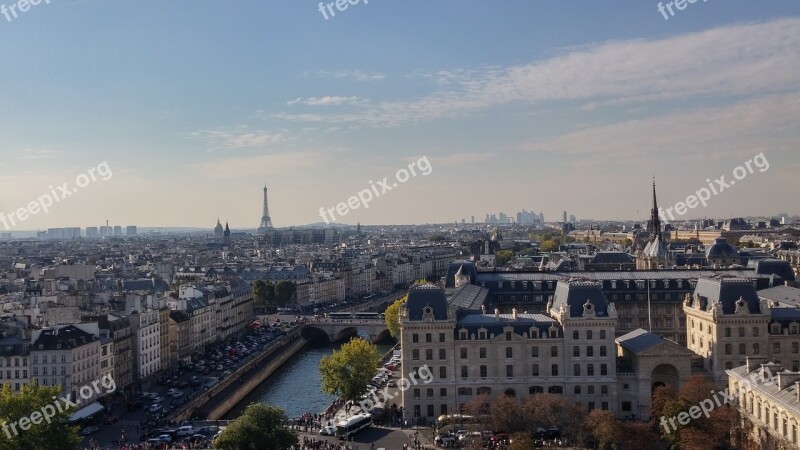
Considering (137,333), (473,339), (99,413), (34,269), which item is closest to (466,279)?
(473,339)

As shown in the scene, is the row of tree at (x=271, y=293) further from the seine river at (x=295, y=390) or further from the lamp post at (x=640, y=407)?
the lamp post at (x=640, y=407)

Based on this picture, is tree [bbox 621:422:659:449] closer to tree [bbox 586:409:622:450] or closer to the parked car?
tree [bbox 586:409:622:450]

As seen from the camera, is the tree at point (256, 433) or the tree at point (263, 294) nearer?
the tree at point (256, 433)

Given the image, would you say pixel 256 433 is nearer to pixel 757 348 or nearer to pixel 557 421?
pixel 557 421

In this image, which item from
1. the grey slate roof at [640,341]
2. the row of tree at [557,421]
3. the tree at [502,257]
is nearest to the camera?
the row of tree at [557,421]

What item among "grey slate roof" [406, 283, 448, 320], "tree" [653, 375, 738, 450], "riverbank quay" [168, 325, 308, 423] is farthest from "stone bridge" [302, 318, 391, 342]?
"tree" [653, 375, 738, 450]
